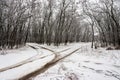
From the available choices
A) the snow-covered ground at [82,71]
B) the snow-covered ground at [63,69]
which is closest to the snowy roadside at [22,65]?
the snow-covered ground at [63,69]

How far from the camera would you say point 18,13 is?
20172mm

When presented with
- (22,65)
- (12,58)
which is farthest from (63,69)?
(12,58)

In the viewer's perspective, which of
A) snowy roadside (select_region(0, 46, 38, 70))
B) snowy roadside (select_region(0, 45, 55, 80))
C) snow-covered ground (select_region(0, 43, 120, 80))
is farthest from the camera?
snowy roadside (select_region(0, 46, 38, 70))

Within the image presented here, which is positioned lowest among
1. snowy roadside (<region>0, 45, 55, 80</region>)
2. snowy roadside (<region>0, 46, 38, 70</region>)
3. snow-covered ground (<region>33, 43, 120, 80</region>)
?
snow-covered ground (<region>33, 43, 120, 80</region>)

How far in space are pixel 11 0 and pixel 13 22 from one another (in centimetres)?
362

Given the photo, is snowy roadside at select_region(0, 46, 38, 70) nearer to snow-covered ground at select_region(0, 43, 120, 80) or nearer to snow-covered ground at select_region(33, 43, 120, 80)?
snow-covered ground at select_region(0, 43, 120, 80)

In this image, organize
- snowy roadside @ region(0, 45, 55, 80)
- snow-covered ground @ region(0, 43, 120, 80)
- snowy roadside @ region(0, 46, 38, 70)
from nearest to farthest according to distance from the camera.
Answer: snowy roadside @ region(0, 45, 55, 80) < snow-covered ground @ region(0, 43, 120, 80) < snowy roadside @ region(0, 46, 38, 70)

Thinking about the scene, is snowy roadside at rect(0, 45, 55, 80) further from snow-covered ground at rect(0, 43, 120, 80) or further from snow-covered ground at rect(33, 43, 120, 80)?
snow-covered ground at rect(33, 43, 120, 80)

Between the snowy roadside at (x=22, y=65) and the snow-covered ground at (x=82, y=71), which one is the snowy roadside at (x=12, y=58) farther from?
the snow-covered ground at (x=82, y=71)

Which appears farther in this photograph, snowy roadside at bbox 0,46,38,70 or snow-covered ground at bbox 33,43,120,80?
snowy roadside at bbox 0,46,38,70

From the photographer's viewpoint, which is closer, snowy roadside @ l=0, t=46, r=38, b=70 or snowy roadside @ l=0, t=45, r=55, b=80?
snowy roadside @ l=0, t=45, r=55, b=80

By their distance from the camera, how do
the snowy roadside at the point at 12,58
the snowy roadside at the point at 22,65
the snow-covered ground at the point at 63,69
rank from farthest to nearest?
the snowy roadside at the point at 12,58, the snow-covered ground at the point at 63,69, the snowy roadside at the point at 22,65

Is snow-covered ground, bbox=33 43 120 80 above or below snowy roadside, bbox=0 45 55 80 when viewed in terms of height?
below

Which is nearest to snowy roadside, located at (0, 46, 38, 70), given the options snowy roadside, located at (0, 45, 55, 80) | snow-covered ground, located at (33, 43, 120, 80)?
snowy roadside, located at (0, 45, 55, 80)
